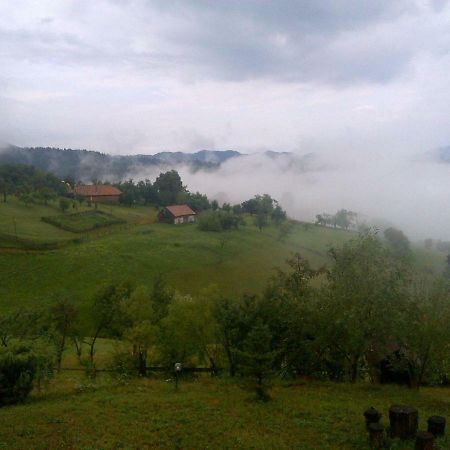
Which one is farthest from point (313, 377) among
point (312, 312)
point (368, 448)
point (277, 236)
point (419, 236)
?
point (419, 236)

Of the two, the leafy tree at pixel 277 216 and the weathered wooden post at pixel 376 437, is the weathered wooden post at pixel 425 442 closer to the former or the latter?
the weathered wooden post at pixel 376 437

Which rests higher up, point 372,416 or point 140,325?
point 372,416

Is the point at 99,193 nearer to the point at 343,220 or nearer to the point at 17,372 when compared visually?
the point at 343,220

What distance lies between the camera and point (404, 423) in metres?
16.2

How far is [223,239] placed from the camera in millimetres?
82062

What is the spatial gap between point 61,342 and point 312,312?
18930mm

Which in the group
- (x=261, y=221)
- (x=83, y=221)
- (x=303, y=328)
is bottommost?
(x=303, y=328)

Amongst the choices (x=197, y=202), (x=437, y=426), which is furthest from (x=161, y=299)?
(x=197, y=202)

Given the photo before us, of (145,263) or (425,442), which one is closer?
(425,442)

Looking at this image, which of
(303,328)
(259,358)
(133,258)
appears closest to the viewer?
(259,358)

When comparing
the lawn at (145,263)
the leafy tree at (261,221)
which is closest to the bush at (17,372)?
the lawn at (145,263)

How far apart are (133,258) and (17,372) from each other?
43868mm

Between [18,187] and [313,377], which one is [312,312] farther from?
[18,187]

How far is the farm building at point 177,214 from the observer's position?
97.9 metres
